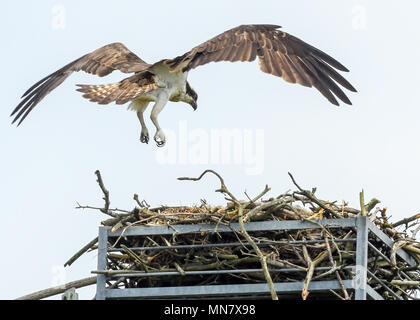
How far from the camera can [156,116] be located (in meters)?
8.98

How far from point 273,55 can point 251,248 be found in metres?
2.21

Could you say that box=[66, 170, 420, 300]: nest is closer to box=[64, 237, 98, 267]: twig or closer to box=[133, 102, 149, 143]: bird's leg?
box=[64, 237, 98, 267]: twig

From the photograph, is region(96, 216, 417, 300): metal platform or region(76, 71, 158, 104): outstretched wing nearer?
region(96, 216, 417, 300): metal platform

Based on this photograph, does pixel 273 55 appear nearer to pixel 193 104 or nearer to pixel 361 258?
pixel 193 104

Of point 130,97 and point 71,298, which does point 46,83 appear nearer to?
point 130,97

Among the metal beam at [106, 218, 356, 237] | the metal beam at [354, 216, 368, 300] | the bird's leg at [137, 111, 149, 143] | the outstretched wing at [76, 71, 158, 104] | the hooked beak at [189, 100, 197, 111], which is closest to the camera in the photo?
the metal beam at [354, 216, 368, 300]

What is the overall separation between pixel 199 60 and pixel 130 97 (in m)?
0.81

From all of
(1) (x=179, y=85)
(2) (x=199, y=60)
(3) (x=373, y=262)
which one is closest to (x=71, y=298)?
→ (3) (x=373, y=262)

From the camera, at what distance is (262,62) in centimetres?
823

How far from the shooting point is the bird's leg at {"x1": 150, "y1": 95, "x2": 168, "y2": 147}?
8766 mm

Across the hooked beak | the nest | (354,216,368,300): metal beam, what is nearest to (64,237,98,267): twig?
the nest

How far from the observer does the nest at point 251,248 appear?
6.38 m

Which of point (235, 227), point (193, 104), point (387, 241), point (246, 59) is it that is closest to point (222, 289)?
point (235, 227)

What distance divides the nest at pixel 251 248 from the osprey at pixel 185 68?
1.26m
